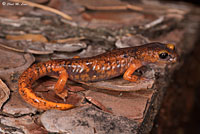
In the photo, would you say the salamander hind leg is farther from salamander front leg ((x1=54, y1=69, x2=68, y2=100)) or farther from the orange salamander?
salamander front leg ((x1=54, y1=69, x2=68, y2=100))

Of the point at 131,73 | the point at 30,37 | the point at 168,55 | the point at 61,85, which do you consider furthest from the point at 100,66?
the point at 30,37

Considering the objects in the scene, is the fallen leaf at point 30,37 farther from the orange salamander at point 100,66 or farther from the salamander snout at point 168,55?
the salamander snout at point 168,55

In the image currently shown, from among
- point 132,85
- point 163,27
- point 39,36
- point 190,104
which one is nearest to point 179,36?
point 163,27

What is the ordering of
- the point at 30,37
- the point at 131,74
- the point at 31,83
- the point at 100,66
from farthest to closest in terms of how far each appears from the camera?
the point at 30,37
the point at 131,74
the point at 100,66
the point at 31,83

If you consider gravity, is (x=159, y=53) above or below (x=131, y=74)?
above

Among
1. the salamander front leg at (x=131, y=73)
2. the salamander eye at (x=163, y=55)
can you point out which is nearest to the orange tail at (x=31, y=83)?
the salamander front leg at (x=131, y=73)

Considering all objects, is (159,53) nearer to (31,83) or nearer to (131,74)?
(131,74)

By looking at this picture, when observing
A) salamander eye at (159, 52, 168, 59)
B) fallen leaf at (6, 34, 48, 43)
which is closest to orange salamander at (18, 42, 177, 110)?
salamander eye at (159, 52, 168, 59)
